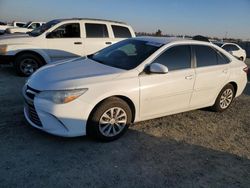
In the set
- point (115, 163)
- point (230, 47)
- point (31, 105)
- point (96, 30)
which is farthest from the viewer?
point (230, 47)

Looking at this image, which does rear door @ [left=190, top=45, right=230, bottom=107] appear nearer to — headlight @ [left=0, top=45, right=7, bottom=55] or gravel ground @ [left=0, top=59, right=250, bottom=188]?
gravel ground @ [left=0, top=59, right=250, bottom=188]

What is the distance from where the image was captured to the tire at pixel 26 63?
820 cm

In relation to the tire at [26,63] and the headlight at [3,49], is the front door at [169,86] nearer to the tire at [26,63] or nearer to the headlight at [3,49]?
the tire at [26,63]

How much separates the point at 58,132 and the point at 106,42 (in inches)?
236

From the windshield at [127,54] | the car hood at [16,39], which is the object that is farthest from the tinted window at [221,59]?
the car hood at [16,39]

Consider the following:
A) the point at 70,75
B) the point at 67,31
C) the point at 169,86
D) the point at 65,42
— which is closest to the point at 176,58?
the point at 169,86

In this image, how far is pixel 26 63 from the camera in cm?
834

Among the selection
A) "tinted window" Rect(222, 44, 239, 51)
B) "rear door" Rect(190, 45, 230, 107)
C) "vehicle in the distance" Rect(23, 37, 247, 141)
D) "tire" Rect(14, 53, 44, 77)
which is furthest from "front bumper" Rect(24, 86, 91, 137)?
"tinted window" Rect(222, 44, 239, 51)

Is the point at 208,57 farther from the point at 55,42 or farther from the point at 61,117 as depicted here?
the point at 55,42

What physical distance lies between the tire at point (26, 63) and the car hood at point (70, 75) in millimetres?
4088

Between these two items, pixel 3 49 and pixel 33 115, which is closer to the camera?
pixel 33 115

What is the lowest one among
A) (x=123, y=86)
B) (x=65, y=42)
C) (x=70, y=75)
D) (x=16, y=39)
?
(x=123, y=86)

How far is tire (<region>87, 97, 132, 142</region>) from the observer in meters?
3.90

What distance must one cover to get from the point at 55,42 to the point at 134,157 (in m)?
5.88
